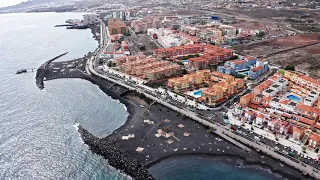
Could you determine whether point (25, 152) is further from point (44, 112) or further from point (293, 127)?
point (293, 127)

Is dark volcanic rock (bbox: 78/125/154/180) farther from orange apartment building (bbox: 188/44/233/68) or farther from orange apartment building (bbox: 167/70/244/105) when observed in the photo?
orange apartment building (bbox: 188/44/233/68)

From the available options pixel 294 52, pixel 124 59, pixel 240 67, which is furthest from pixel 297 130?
pixel 294 52

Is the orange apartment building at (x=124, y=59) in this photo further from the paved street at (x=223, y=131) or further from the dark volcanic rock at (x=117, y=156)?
the dark volcanic rock at (x=117, y=156)

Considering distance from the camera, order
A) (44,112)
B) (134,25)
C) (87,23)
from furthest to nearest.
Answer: (87,23)
(134,25)
(44,112)

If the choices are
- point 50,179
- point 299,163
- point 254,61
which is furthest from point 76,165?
point 254,61

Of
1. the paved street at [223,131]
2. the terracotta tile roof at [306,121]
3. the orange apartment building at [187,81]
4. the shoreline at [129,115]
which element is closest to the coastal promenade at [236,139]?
the paved street at [223,131]

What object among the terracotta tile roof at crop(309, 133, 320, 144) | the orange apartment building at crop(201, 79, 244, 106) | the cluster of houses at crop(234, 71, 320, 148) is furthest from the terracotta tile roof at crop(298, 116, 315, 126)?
the orange apartment building at crop(201, 79, 244, 106)
